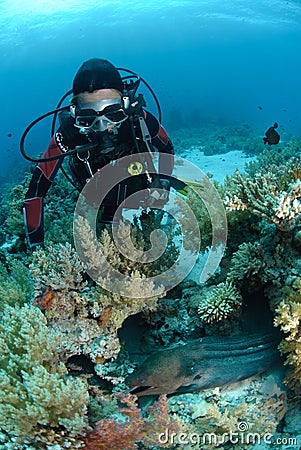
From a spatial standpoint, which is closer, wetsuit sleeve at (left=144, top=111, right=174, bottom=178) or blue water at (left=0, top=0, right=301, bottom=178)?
wetsuit sleeve at (left=144, top=111, right=174, bottom=178)

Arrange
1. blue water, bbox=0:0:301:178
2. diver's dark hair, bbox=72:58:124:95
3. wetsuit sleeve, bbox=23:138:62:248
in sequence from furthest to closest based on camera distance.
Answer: blue water, bbox=0:0:301:178 < wetsuit sleeve, bbox=23:138:62:248 < diver's dark hair, bbox=72:58:124:95

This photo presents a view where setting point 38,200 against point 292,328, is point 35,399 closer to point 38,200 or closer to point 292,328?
point 292,328

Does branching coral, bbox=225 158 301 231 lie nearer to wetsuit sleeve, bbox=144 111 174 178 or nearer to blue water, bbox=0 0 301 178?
wetsuit sleeve, bbox=144 111 174 178

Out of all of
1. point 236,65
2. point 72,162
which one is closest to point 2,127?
point 236,65

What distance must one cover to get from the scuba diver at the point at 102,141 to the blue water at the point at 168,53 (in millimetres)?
22038

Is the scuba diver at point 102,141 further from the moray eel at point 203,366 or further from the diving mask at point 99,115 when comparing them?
the moray eel at point 203,366

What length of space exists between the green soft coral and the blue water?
79.6ft

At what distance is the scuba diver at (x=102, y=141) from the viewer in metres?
3.69

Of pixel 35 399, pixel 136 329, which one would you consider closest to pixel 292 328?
pixel 136 329

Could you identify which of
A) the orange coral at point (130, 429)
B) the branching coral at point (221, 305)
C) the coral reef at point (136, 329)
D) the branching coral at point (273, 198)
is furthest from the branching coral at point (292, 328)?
the orange coral at point (130, 429)

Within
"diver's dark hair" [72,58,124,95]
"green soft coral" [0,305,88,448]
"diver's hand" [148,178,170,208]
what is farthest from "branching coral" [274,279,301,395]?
"diver's dark hair" [72,58,124,95]

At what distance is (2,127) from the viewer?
86.3m

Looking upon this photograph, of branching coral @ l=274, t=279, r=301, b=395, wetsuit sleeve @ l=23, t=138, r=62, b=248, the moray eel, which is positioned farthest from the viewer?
wetsuit sleeve @ l=23, t=138, r=62, b=248

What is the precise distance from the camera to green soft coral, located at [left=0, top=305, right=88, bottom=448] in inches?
85.0
